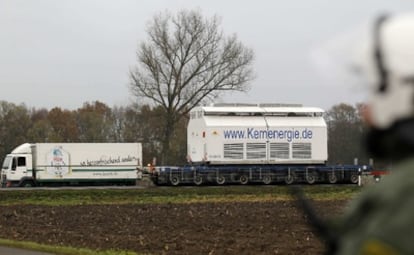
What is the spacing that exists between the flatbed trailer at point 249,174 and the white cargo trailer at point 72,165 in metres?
3.51

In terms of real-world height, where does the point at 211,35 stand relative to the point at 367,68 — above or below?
Answer: above

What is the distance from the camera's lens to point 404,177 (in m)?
1.53

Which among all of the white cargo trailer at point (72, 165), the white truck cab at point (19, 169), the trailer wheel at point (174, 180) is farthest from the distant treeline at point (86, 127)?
the trailer wheel at point (174, 180)

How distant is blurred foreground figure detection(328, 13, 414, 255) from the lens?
4.86 feet

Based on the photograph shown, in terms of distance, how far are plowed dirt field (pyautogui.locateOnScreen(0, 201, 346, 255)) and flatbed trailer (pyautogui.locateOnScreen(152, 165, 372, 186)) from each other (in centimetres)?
1742

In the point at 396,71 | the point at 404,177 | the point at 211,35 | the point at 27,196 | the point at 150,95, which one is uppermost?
the point at 211,35

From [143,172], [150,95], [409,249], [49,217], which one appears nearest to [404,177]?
[409,249]

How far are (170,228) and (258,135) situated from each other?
2613cm

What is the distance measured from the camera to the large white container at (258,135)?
42094 millimetres

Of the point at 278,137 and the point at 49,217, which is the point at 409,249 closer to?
the point at 49,217

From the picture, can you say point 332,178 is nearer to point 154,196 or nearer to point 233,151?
point 233,151

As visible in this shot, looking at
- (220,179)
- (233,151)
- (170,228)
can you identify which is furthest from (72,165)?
(170,228)

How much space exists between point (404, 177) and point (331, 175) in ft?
140

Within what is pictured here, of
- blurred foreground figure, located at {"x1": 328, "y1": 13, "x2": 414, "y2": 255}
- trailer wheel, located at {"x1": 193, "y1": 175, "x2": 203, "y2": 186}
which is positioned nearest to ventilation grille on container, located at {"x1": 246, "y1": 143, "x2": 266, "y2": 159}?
trailer wheel, located at {"x1": 193, "y1": 175, "x2": 203, "y2": 186}
